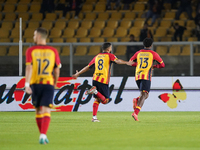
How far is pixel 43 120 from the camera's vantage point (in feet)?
23.6

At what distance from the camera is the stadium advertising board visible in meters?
15.7

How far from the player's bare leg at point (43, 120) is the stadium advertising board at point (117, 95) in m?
8.42

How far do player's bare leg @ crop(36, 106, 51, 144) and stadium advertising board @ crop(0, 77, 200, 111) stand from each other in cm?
842

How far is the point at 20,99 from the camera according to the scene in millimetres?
15930

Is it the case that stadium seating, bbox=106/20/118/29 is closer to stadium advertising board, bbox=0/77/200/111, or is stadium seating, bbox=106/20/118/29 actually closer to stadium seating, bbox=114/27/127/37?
stadium seating, bbox=114/27/127/37

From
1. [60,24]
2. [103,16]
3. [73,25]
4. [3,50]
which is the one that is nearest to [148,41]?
[3,50]

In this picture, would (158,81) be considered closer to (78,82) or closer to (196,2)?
(78,82)

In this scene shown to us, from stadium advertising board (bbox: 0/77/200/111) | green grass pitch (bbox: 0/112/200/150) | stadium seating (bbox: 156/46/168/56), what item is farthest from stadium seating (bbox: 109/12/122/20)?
green grass pitch (bbox: 0/112/200/150)

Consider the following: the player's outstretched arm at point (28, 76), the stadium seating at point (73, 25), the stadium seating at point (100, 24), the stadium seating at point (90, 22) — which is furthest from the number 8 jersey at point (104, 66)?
the stadium seating at point (73, 25)

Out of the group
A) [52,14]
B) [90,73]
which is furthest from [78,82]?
[52,14]

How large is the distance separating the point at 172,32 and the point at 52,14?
6.51 metres

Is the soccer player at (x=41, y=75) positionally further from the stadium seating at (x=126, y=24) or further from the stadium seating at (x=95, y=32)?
the stadium seating at (x=126, y=24)

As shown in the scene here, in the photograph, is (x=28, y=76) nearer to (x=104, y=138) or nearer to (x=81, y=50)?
(x=104, y=138)

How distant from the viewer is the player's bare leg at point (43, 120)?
7.02 meters
